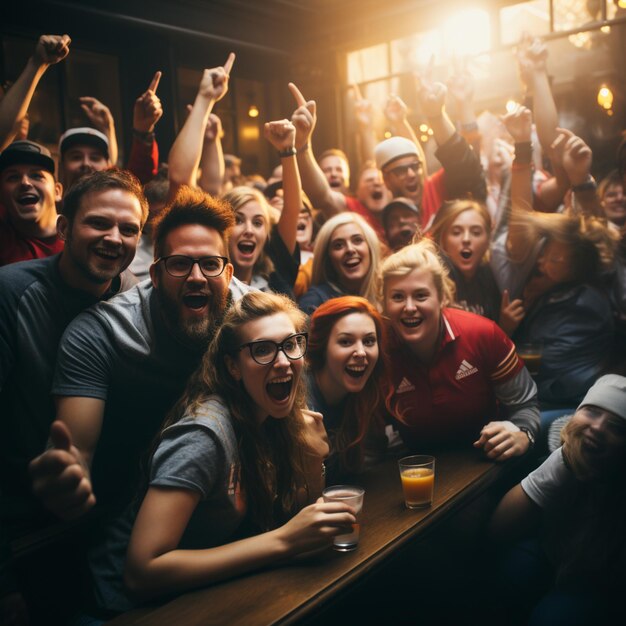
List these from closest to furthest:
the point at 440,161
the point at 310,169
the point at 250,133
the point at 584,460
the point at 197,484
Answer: the point at 197,484 < the point at 584,460 < the point at 310,169 < the point at 440,161 < the point at 250,133

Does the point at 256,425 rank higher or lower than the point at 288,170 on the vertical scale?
lower

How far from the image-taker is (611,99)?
16.7ft

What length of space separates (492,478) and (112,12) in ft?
14.9

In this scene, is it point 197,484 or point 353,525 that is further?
point 353,525

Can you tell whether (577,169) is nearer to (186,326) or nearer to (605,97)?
(605,97)

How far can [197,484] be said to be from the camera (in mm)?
1603

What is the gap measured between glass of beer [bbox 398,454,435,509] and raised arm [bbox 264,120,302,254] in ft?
5.13

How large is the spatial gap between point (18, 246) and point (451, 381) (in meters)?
1.95

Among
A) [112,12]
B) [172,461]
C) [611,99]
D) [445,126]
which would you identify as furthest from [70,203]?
[611,99]

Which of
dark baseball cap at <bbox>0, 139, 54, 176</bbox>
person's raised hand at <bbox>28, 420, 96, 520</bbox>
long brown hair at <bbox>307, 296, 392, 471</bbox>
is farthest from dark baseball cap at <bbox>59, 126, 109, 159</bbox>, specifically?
person's raised hand at <bbox>28, 420, 96, 520</bbox>

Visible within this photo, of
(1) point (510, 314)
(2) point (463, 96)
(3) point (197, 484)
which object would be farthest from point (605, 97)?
(3) point (197, 484)

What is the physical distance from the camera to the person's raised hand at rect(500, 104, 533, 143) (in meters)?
3.56

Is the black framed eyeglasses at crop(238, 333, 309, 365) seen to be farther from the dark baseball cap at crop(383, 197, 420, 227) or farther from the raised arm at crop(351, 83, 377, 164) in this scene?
the raised arm at crop(351, 83, 377, 164)

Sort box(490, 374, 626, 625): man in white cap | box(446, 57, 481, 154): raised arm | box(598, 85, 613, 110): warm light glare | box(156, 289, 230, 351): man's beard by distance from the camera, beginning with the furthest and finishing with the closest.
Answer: box(598, 85, 613, 110): warm light glare
box(446, 57, 481, 154): raised arm
box(490, 374, 626, 625): man in white cap
box(156, 289, 230, 351): man's beard
